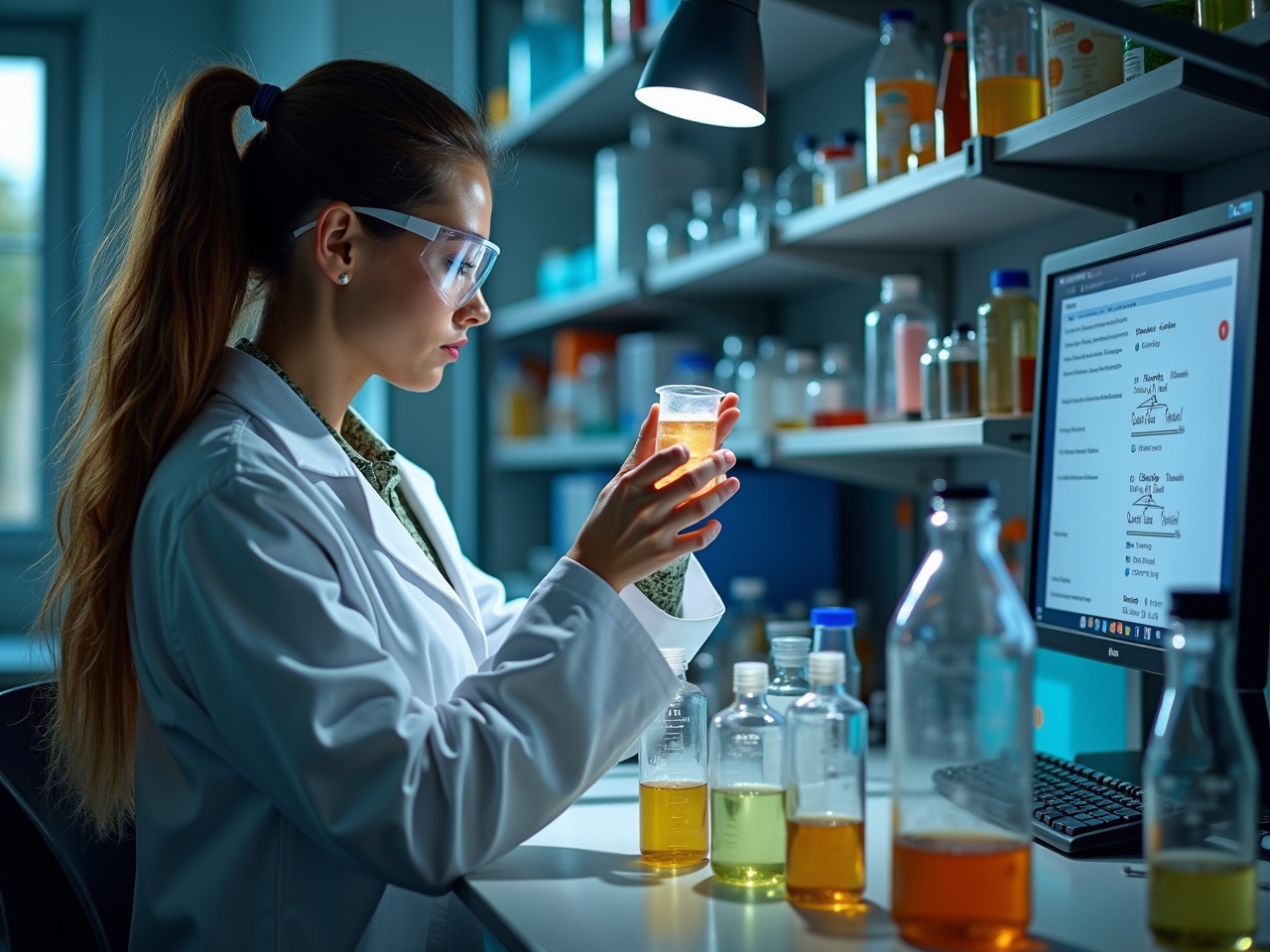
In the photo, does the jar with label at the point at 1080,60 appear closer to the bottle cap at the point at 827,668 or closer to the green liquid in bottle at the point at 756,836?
the bottle cap at the point at 827,668

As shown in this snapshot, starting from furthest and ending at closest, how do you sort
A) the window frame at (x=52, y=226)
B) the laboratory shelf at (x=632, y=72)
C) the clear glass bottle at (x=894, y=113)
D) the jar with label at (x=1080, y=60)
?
the window frame at (x=52, y=226), the laboratory shelf at (x=632, y=72), the clear glass bottle at (x=894, y=113), the jar with label at (x=1080, y=60)

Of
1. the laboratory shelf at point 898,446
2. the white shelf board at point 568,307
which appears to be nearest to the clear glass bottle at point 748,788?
the laboratory shelf at point 898,446

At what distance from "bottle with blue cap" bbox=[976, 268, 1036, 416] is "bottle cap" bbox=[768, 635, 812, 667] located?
52 cm

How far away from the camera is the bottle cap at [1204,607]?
0.82 metres

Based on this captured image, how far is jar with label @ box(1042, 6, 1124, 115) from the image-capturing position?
1281mm

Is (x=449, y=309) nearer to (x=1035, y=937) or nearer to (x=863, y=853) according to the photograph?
(x=863, y=853)

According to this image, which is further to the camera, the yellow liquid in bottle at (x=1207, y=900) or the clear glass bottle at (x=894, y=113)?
the clear glass bottle at (x=894, y=113)

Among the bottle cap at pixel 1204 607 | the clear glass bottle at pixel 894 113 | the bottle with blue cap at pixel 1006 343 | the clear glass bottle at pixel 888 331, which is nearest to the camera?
the bottle cap at pixel 1204 607

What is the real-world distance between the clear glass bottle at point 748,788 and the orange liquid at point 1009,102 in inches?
28.1

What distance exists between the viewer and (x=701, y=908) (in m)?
1.01

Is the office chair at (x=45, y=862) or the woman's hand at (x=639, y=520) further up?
the woman's hand at (x=639, y=520)

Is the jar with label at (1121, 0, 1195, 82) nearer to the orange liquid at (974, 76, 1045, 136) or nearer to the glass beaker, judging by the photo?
the orange liquid at (974, 76, 1045, 136)

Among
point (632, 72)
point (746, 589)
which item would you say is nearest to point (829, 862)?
point (746, 589)

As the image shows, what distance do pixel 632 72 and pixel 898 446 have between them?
1181 millimetres
